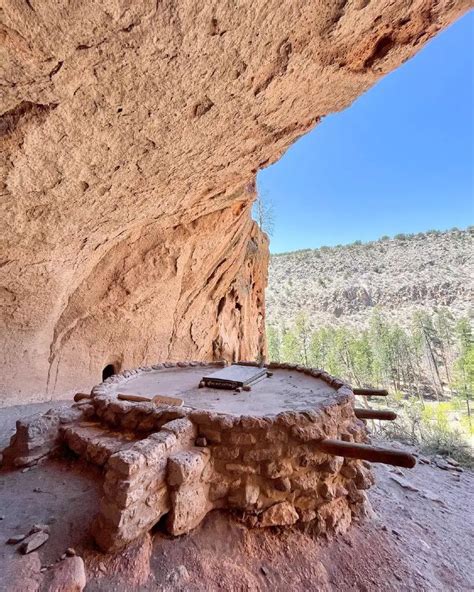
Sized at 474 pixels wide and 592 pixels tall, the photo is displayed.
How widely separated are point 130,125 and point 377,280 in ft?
110

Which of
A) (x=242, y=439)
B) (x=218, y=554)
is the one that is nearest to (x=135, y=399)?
→ (x=242, y=439)

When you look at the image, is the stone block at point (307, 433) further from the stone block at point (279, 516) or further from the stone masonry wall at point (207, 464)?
the stone block at point (279, 516)

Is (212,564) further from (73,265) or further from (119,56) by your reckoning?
(73,265)

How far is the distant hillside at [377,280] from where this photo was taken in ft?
91.6

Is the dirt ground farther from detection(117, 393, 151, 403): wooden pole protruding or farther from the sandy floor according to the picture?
the sandy floor

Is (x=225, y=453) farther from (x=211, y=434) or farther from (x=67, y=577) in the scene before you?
(x=67, y=577)

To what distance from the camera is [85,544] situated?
1.83 meters

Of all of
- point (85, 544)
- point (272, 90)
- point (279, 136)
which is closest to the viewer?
point (85, 544)

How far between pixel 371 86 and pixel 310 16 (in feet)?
6.25

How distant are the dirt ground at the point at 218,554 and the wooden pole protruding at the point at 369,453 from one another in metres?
0.75

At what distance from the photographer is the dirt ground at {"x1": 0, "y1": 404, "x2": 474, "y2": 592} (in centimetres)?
175

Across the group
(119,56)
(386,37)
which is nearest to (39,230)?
(119,56)

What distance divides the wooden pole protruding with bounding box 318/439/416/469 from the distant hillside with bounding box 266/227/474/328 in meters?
27.8

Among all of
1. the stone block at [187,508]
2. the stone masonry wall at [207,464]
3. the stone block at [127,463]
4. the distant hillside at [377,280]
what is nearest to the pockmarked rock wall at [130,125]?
the stone masonry wall at [207,464]
